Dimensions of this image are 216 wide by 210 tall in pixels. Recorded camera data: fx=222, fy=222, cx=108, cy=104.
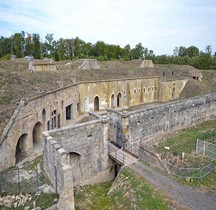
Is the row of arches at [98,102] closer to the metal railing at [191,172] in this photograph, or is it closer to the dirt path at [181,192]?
the dirt path at [181,192]

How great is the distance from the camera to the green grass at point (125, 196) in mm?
11883

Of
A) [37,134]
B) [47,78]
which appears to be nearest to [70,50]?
[47,78]

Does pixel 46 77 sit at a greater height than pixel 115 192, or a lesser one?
greater

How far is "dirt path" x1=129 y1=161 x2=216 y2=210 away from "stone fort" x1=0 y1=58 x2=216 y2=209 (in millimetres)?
3245

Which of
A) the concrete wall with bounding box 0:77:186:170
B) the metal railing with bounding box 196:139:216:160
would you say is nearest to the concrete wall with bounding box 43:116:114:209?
the concrete wall with bounding box 0:77:186:170

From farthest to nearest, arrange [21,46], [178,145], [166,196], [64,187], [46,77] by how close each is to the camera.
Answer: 1. [21,46]
2. [46,77]
3. [178,145]
4. [166,196]
5. [64,187]

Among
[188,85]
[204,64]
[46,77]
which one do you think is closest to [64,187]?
[46,77]

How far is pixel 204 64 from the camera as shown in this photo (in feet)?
195

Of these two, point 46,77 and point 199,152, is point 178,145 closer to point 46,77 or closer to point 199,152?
point 199,152

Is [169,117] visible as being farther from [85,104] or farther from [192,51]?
[192,51]

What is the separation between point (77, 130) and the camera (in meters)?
14.8

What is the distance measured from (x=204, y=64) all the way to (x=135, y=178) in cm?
5400

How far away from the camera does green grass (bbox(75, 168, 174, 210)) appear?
11.9 m

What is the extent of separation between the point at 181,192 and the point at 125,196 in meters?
3.25
